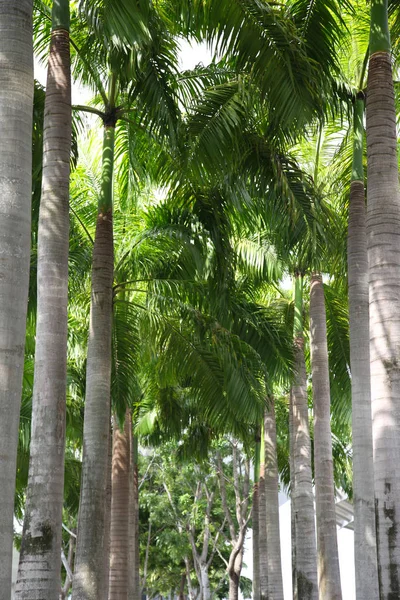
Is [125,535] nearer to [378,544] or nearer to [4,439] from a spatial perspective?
[378,544]

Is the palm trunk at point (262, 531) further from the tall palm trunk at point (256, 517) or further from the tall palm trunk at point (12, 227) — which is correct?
the tall palm trunk at point (12, 227)

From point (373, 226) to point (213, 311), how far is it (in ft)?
21.5

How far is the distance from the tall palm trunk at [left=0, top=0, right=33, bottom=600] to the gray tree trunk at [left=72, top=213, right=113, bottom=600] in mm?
4472

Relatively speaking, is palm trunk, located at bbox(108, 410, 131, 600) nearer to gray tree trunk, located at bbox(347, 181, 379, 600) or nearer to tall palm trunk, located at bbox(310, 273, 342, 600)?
tall palm trunk, located at bbox(310, 273, 342, 600)

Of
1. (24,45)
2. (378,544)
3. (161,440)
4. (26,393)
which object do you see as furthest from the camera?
(161,440)

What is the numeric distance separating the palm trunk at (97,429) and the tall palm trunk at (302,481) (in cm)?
595

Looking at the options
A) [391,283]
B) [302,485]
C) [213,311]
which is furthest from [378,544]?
[302,485]

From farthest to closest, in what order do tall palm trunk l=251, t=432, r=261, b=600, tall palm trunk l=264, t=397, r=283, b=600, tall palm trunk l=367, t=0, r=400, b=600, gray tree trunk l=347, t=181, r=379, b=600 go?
tall palm trunk l=251, t=432, r=261, b=600, tall palm trunk l=264, t=397, r=283, b=600, gray tree trunk l=347, t=181, r=379, b=600, tall palm trunk l=367, t=0, r=400, b=600

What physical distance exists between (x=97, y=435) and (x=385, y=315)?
4.38m

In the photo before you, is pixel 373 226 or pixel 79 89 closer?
pixel 373 226

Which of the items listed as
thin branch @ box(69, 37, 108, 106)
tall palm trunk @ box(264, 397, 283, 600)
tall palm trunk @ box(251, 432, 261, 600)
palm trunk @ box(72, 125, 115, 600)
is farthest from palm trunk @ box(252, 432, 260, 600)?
palm trunk @ box(72, 125, 115, 600)

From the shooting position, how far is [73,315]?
65.9ft

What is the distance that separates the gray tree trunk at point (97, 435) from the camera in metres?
10.4

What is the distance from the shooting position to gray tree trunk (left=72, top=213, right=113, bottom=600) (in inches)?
408
